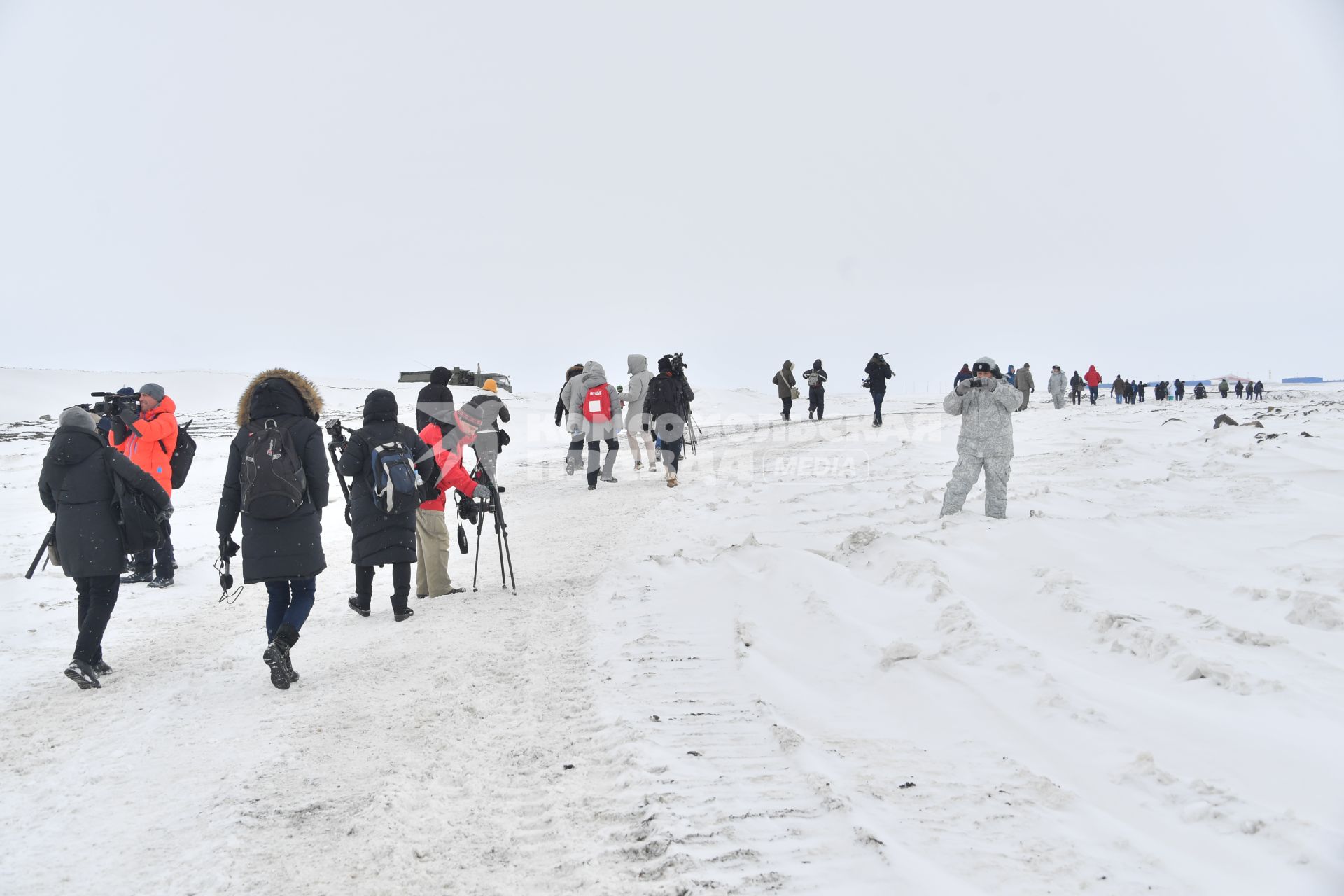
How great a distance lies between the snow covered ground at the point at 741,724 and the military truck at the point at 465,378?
3.91m

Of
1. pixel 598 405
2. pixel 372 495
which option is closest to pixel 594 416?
pixel 598 405

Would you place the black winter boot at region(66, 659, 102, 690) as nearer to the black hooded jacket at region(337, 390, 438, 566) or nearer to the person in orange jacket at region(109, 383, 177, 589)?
the black hooded jacket at region(337, 390, 438, 566)

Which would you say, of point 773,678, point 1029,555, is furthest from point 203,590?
point 1029,555

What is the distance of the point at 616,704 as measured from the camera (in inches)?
170

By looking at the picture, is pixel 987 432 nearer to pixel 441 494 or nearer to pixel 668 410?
pixel 441 494

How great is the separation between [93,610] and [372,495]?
1.96 m

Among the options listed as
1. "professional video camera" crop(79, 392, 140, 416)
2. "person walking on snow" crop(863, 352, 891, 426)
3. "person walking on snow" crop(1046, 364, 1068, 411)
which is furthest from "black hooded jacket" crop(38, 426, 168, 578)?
"person walking on snow" crop(1046, 364, 1068, 411)

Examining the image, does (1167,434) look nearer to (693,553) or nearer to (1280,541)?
(1280,541)

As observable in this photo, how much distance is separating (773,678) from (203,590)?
6102mm

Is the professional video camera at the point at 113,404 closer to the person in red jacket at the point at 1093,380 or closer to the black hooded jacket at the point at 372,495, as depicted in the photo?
the black hooded jacket at the point at 372,495

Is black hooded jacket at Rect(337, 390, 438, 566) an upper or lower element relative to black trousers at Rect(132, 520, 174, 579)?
upper

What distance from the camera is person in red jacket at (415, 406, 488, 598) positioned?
7043mm

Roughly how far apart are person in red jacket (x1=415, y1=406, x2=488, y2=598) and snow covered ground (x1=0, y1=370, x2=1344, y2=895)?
0.30 meters

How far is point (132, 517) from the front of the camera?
5152 mm
